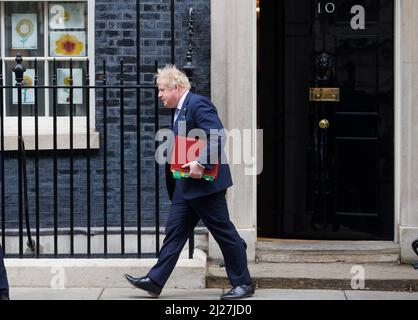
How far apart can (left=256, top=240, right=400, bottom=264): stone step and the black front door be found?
0.28 meters

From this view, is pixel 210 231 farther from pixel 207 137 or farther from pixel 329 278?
pixel 329 278

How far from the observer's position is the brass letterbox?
8.67 m

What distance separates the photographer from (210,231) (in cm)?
719

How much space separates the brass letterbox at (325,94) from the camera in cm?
867

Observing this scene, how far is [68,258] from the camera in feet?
25.7

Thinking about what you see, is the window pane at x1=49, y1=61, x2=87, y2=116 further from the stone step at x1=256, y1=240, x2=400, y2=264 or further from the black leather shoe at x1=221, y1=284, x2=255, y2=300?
the black leather shoe at x1=221, y1=284, x2=255, y2=300

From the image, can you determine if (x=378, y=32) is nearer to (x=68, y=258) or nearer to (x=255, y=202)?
(x=255, y=202)

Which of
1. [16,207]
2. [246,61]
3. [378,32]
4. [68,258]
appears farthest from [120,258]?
[378,32]

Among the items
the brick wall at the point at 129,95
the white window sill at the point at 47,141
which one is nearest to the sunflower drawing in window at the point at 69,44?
the brick wall at the point at 129,95

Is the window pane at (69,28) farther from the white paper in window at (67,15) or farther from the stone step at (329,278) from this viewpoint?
the stone step at (329,278)

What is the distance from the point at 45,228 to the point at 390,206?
9.72 feet

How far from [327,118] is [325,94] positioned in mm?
210

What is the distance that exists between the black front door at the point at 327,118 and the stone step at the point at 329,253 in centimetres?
28

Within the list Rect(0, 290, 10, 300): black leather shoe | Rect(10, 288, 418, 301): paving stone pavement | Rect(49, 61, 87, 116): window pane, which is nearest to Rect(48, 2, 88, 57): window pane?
Rect(49, 61, 87, 116): window pane
